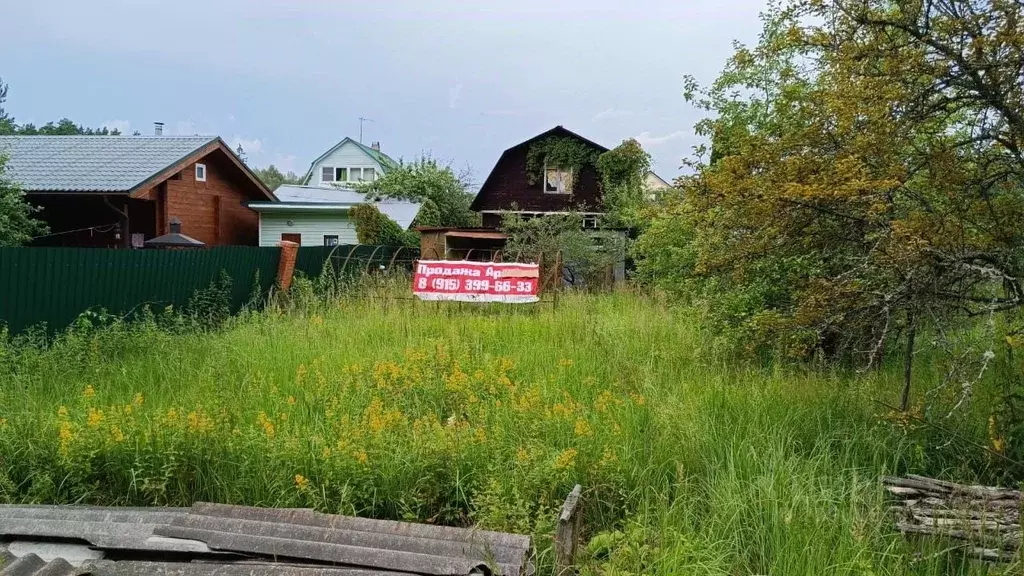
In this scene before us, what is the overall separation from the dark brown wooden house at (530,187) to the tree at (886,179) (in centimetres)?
2259

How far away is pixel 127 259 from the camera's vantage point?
881 centimetres

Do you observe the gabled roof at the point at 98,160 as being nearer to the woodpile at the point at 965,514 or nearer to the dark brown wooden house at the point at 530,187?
the dark brown wooden house at the point at 530,187

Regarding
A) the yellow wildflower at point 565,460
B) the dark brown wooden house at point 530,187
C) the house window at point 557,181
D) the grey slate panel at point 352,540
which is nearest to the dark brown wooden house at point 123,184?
the dark brown wooden house at point 530,187

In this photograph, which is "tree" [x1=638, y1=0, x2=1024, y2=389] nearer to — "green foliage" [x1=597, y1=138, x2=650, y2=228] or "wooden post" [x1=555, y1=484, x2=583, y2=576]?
"wooden post" [x1=555, y1=484, x2=583, y2=576]

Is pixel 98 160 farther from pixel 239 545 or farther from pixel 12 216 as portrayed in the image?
pixel 239 545

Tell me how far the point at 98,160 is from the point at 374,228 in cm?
819

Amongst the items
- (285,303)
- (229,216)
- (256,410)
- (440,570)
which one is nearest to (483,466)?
(440,570)

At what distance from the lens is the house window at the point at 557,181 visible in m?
27.7

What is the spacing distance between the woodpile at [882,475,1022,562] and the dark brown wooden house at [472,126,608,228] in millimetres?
24192

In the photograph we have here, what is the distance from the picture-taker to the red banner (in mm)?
11602

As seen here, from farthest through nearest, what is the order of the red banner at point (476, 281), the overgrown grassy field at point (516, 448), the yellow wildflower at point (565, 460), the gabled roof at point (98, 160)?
the gabled roof at point (98, 160), the red banner at point (476, 281), the yellow wildflower at point (565, 460), the overgrown grassy field at point (516, 448)

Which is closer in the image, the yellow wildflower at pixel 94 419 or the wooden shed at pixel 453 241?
the yellow wildflower at pixel 94 419

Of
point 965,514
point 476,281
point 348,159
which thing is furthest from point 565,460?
point 348,159

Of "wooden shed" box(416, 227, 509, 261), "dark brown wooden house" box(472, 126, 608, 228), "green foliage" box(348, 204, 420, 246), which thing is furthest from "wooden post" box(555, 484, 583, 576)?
"dark brown wooden house" box(472, 126, 608, 228)
